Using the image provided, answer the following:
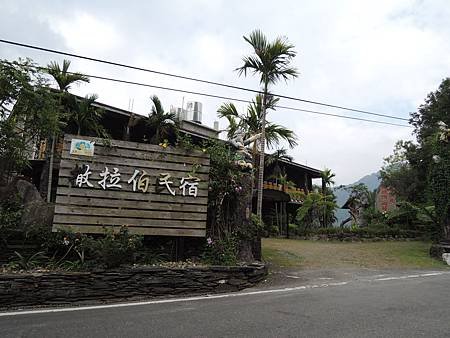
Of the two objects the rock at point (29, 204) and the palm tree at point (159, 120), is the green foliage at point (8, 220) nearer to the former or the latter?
the rock at point (29, 204)

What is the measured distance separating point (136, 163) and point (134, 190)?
1.84 ft

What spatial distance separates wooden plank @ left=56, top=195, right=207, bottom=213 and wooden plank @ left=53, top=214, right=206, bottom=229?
0.24m

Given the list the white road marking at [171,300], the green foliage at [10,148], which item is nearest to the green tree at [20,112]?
the green foliage at [10,148]

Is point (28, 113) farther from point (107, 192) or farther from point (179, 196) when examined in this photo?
point (179, 196)

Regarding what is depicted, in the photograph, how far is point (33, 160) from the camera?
52.3 ft

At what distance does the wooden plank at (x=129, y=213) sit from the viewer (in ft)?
23.6

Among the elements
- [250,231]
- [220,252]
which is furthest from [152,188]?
[250,231]

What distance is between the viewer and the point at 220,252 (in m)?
8.07

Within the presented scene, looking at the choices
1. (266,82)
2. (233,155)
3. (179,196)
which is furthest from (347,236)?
(179,196)

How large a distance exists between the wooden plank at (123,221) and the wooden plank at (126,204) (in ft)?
0.78

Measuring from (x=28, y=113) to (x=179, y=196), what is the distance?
343 cm

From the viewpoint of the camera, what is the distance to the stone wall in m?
5.96

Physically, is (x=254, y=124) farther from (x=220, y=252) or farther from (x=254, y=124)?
(x=220, y=252)

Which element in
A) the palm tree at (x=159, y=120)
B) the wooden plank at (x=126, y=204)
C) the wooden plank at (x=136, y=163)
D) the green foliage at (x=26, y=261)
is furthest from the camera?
the palm tree at (x=159, y=120)
